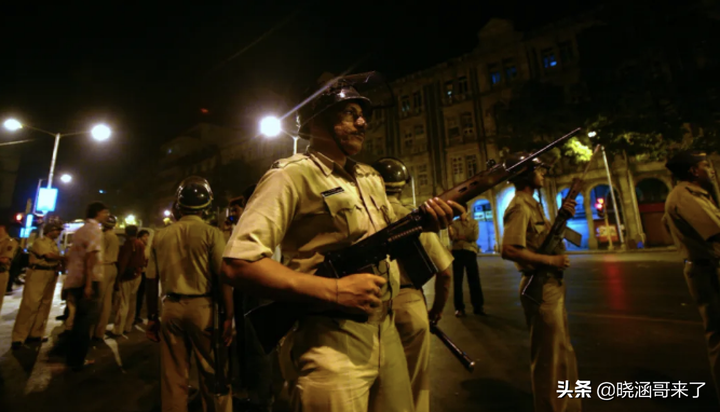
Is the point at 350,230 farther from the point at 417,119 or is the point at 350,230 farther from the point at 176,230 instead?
the point at 417,119

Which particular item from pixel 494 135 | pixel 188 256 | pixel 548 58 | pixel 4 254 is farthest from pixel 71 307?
pixel 548 58

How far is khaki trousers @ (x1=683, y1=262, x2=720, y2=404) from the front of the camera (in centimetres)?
295

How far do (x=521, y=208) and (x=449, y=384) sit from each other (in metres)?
2.25

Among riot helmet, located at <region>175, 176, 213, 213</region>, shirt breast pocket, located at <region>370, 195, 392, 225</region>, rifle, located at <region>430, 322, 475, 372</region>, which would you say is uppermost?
riot helmet, located at <region>175, 176, 213, 213</region>

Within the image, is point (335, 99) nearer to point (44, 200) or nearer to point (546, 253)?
point (546, 253)

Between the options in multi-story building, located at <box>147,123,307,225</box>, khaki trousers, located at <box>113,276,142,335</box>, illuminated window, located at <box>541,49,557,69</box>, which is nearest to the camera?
khaki trousers, located at <box>113,276,142,335</box>

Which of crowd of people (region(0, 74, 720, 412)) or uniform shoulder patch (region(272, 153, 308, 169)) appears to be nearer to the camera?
crowd of people (region(0, 74, 720, 412))

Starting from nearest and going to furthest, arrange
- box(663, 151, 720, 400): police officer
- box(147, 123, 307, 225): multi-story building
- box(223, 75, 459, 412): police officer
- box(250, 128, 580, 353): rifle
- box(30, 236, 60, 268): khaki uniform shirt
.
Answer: box(223, 75, 459, 412): police officer → box(250, 128, 580, 353): rifle → box(663, 151, 720, 400): police officer → box(30, 236, 60, 268): khaki uniform shirt → box(147, 123, 307, 225): multi-story building

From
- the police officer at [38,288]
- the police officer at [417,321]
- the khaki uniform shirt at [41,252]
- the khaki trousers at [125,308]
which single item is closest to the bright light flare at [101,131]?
the police officer at [38,288]

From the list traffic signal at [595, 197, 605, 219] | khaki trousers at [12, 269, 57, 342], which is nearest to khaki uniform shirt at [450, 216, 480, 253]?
khaki trousers at [12, 269, 57, 342]

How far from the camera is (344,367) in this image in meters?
1.39

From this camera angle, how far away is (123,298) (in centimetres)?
689

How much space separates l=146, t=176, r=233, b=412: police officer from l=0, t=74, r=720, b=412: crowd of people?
11 millimetres

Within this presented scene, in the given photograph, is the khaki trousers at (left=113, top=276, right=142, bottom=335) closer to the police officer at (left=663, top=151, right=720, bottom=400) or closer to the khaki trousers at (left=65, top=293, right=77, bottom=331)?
the khaki trousers at (left=65, top=293, right=77, bottom=331)
